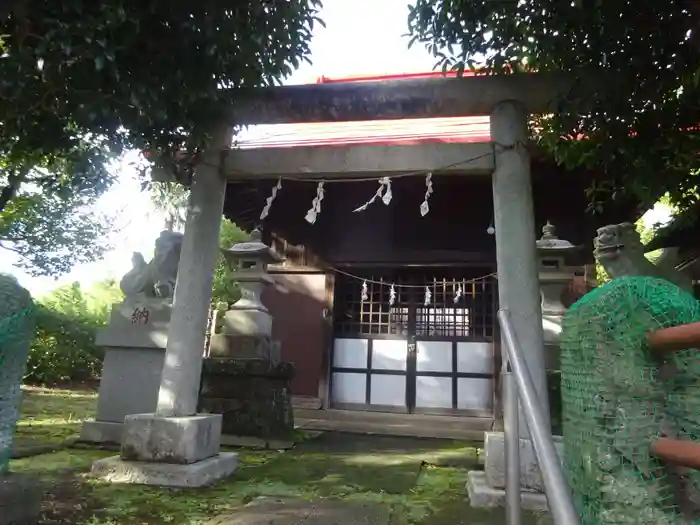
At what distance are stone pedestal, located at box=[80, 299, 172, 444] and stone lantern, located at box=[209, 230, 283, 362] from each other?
1.35 metres

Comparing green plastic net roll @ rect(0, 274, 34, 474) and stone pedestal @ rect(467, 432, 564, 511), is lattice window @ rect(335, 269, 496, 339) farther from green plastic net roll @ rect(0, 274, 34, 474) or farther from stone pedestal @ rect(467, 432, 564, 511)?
green plastic net roll @ rect(0, 274, 34, 474)

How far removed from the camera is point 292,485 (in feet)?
13.9

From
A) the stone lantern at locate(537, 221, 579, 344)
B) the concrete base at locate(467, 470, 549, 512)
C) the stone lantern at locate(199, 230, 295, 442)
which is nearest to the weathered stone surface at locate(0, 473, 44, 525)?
the concrete base at locate(467, 470, 549, 512)

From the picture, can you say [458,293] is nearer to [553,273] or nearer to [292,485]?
[553,273]

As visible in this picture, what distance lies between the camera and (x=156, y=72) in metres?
3.64

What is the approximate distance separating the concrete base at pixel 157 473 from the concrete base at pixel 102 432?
1.39 metres

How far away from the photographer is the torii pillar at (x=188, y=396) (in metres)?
4.11

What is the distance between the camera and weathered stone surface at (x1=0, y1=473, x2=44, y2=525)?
9.55 feet

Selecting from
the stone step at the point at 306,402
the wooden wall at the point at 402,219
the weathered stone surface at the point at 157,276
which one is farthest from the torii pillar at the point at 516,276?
the stone step at the point at 306,402

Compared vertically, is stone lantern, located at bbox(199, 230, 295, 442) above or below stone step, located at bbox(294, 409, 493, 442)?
above

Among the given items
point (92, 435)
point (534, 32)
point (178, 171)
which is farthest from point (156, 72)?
point (92, 435)

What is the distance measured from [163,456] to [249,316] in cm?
309

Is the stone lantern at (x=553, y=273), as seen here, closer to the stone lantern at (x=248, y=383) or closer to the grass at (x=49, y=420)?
the stone lantern at (x=248, y=383)

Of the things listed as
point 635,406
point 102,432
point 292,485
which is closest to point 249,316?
point 102,432
